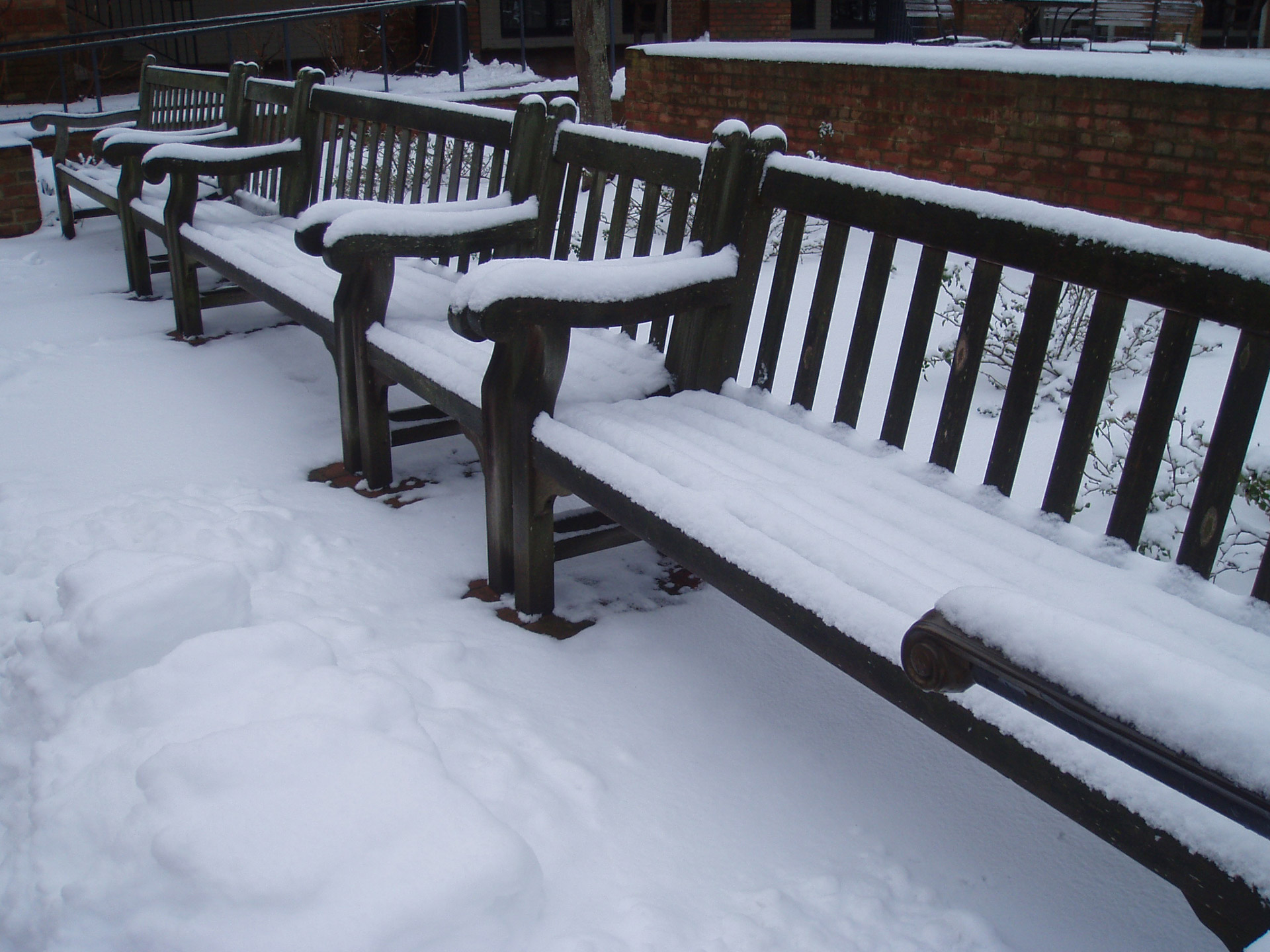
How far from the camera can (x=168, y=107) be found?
6246 mm

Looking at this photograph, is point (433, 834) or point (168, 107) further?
point (168, 107)

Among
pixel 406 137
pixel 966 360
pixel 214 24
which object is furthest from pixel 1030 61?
pixel 214 24

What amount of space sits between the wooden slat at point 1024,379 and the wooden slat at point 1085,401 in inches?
2.8

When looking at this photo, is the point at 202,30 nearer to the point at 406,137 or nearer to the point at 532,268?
the point at 406,137

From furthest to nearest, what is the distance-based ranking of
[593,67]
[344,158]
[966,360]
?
1. [593,67]
2. [344,158]
3. [966,360]

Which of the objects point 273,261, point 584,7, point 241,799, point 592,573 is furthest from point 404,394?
point 584,7

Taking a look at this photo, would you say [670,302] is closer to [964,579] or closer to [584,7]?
[964,579]

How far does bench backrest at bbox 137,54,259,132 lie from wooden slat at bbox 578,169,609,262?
2879 millimetres

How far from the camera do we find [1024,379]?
1.93 m

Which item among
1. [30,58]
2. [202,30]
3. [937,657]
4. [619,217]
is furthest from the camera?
[30,58]

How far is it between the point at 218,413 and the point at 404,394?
677 mm

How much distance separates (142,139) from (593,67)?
4.12m

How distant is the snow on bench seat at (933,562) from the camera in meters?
1.08

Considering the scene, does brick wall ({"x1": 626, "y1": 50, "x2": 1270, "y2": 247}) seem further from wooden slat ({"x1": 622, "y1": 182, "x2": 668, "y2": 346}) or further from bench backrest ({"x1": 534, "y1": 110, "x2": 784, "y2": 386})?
wooden slat ({"x1": 622, "y1": 182, "x2": 668, "y2": 346})
